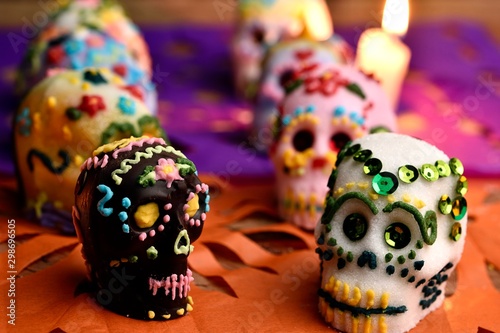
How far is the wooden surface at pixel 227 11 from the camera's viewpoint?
4.16m

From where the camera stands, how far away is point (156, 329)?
168 cm

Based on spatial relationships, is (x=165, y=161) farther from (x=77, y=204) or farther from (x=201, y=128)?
(x=201, y=128)

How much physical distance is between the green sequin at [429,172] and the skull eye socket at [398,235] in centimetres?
12

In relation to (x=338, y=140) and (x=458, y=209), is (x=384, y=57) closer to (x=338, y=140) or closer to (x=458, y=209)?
(x=338, y=140)

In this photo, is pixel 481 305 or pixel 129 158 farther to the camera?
pixel 481 305

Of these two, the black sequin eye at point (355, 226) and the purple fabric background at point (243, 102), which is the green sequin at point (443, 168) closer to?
the black sequin eye at point (355, 226)

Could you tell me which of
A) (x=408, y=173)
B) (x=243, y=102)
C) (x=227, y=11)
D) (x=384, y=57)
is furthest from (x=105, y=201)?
(x=227, y=11)

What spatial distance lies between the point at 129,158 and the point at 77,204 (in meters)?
0.16

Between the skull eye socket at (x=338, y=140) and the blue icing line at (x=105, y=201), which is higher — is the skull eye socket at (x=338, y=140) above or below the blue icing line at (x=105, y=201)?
above

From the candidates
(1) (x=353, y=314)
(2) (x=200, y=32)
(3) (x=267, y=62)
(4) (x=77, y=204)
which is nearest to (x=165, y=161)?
(4) (x=77, y=204)

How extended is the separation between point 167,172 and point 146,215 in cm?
10

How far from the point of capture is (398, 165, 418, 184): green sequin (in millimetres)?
1693

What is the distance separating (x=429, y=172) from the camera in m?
1.71

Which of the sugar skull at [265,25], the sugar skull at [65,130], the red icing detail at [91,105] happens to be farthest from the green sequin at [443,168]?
the sugar skull at [265,25]
